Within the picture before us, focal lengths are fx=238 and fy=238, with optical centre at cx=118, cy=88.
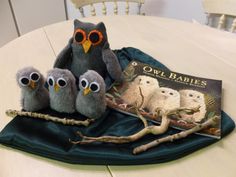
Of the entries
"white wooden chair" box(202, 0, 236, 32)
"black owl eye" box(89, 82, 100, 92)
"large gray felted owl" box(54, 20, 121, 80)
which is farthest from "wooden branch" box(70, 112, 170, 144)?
"white wooden chair" box(202, 0, 236, 32)

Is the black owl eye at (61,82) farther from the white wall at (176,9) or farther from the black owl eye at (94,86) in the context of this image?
the white wall at (176,9)

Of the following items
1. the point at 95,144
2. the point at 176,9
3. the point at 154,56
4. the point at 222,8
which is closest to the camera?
the point at 95,144

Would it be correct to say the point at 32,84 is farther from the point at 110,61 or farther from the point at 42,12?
the point at 42,12

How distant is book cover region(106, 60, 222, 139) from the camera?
0.61m

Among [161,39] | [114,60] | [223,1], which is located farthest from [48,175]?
[223,1]

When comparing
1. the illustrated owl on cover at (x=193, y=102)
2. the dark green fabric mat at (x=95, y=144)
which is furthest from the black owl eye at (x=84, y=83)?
the illustrated owl on cover at (x=193, y=102)

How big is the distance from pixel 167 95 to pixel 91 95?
0.76ft

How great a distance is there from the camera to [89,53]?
27.2 inches

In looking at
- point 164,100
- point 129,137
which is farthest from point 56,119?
point 164,100

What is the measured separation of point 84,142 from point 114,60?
0.27m

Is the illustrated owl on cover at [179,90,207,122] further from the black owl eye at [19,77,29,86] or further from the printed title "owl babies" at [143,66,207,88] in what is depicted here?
the black owl eye at [19,77,29,86]

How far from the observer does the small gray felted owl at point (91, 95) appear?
1.80ft

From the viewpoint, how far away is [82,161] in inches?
20.6

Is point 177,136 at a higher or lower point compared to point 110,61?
lower
